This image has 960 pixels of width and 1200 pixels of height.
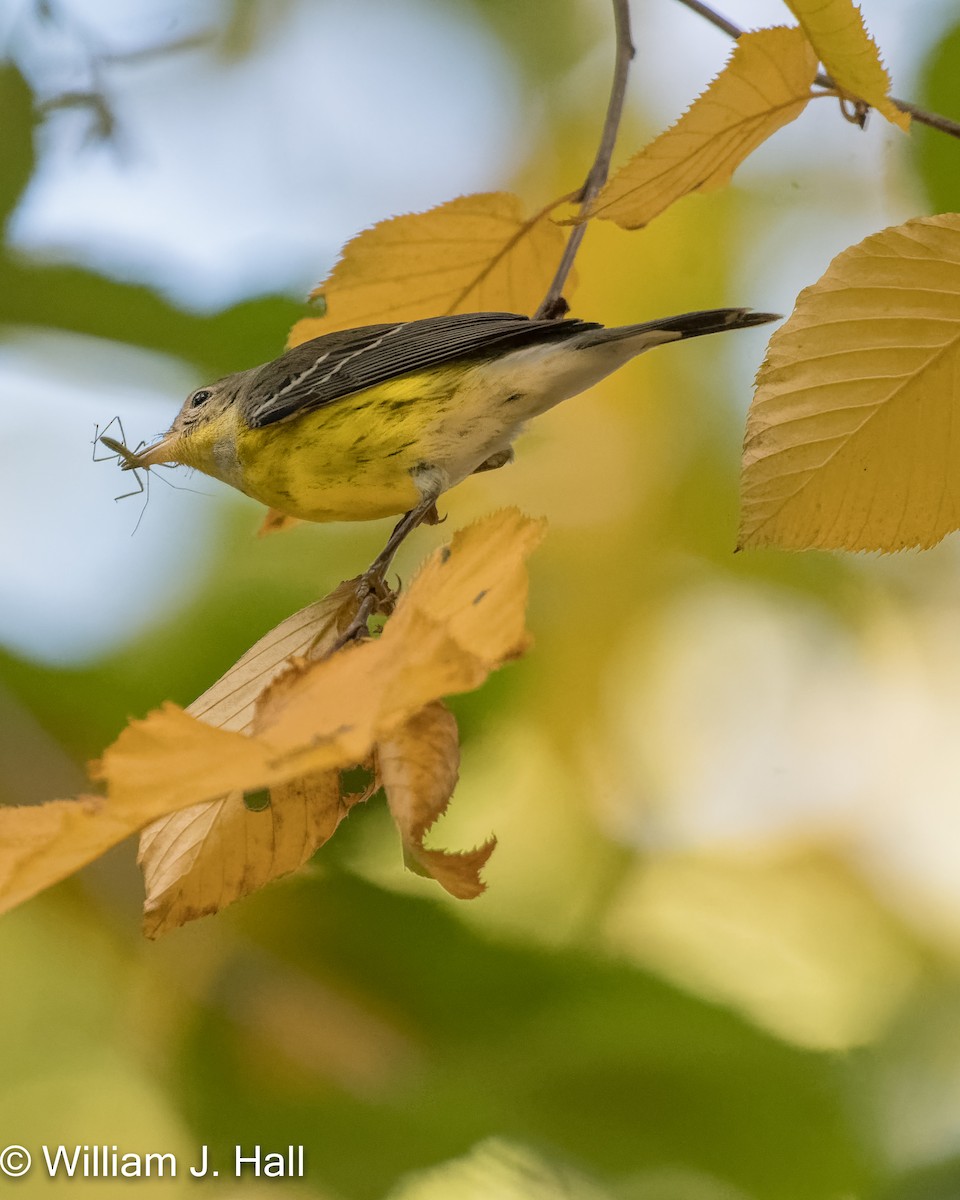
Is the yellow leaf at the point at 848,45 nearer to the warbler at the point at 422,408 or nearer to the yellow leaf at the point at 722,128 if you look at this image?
the yellow leaf at the point at 722,128

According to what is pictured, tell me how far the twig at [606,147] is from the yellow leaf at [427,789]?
0.22 meters

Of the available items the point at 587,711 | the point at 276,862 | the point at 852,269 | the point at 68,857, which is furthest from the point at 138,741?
the point at 587,711

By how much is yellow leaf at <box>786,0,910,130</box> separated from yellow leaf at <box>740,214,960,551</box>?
0.12ft

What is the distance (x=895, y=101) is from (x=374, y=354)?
0.39 metres

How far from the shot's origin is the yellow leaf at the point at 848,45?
324 mm

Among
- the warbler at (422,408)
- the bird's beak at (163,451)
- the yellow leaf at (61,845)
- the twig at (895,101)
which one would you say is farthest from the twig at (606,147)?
the bird's beak at (163,451)

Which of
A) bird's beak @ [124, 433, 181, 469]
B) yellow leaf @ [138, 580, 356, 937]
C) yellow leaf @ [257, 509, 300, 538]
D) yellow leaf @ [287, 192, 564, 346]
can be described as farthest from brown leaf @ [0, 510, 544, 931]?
bird's beak @ [124, 433, 181, 469]

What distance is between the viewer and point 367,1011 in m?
0.86

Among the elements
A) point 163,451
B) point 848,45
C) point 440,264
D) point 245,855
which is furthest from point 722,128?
point 163,451

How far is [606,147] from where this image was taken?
1.47ft

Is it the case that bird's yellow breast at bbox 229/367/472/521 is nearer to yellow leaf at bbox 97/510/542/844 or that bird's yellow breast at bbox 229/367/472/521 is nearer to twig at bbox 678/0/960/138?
twig at bbox 678/0/960/138

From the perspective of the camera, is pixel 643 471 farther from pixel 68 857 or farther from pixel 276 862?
pixel 68 857

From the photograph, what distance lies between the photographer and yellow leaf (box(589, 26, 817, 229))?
0.36 meters

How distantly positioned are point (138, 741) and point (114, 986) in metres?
0.75
